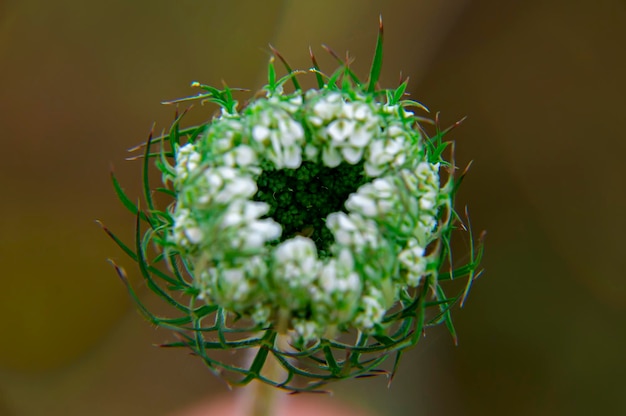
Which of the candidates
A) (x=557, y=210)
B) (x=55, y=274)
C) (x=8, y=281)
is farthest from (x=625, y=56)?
(x=8, y=281)

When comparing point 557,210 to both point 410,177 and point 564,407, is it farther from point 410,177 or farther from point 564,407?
point 410,177

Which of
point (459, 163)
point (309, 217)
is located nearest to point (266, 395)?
point (309, 217)

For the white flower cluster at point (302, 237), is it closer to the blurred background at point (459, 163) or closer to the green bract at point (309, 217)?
the green bract at point (309, 217)

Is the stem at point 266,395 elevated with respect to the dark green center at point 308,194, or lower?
lower

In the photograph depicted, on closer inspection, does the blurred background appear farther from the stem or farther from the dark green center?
the dark green center

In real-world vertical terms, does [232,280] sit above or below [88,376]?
above

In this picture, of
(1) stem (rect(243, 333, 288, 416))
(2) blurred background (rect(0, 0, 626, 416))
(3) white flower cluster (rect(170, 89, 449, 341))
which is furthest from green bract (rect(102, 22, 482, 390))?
(2) blurred background (rect(0, 0, 626, 416))

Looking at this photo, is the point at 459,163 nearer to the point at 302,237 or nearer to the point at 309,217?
the point at 309,217

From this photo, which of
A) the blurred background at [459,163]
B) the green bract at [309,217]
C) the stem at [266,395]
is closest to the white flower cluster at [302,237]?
the green bract at [309,217]
